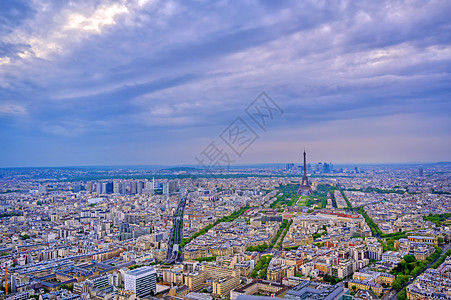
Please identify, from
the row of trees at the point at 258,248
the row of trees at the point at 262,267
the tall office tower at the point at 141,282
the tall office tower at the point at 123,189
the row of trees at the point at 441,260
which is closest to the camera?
the tall office tower at the point at 141,282

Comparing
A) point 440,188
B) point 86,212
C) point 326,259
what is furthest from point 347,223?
point 440,188

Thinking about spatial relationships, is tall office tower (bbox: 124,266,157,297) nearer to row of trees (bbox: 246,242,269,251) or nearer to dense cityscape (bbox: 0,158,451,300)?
dense cityscape (bbox: 0,158,451,300)

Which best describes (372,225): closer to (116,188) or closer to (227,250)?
(227,250)

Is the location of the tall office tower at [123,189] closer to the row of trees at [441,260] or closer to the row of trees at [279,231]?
the row of trees at [279,231]

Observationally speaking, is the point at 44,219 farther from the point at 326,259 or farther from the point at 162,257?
the point at 326,259

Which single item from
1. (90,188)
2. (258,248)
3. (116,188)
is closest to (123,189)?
(116,188)

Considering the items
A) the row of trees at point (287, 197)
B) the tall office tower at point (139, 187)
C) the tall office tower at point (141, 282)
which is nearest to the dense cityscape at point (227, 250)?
the tall office tower at point (141, 282)
